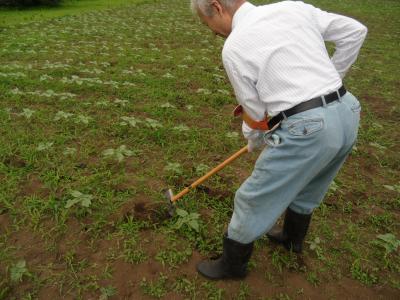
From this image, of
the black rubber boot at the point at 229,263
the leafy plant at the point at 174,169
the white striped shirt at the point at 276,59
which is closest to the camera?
the white striped shirt at the point at 276,59

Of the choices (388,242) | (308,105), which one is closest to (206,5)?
(308,105)

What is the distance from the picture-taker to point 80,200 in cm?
361

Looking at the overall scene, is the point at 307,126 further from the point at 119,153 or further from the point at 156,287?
the point at 119,153

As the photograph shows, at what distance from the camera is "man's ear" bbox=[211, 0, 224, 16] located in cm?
230

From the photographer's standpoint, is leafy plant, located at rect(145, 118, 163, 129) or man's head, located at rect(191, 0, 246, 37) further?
leafy plant, located at rect(145, 118, 163, 129)

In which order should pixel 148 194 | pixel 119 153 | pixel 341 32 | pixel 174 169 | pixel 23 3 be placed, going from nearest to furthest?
pixel 341 32, pixel 148 194, pixel 174 169, pixel 119 153, pixel 23 3

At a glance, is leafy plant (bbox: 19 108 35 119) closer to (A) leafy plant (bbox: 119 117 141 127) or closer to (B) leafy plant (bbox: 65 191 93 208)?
(A) leafy plant (bbox: 119 117 141 127)

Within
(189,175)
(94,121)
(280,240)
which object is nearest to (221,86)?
(94,121)

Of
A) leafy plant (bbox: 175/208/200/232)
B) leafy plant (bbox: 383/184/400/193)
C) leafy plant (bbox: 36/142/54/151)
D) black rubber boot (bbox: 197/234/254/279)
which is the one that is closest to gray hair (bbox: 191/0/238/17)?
black rubber boot (bbox: 197/234/254/279)

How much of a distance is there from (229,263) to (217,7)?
6.16ft

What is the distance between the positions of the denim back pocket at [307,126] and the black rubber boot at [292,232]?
3.79ft

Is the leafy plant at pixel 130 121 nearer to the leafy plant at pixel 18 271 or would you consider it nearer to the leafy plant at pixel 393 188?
the leafy plant at pixel 18 271

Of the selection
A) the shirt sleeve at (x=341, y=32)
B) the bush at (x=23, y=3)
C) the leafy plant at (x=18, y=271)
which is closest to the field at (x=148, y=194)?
the leafy plant at (x=18, y=271)

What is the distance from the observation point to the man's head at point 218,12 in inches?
90.4
